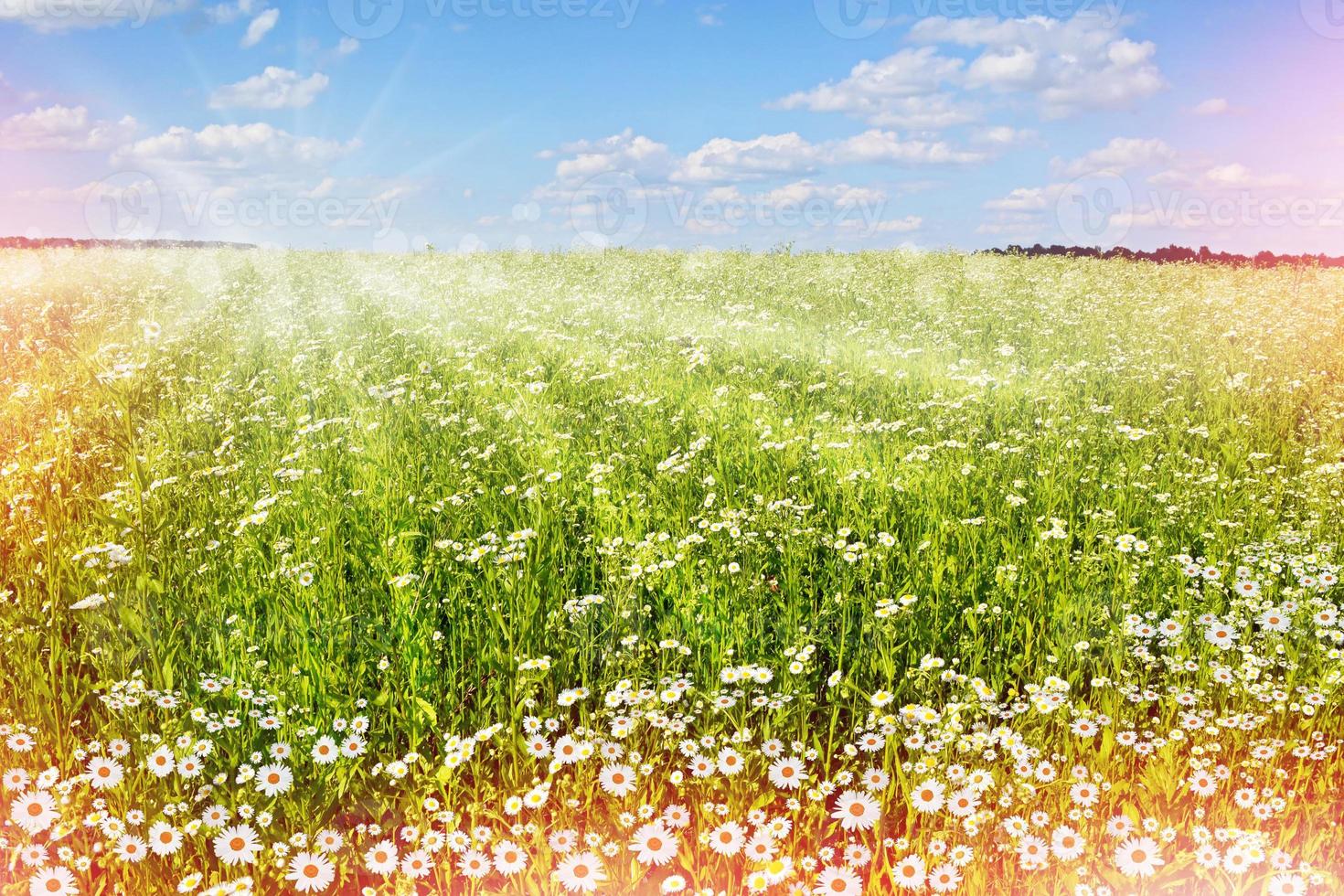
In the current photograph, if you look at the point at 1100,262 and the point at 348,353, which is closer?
the point at 348,353

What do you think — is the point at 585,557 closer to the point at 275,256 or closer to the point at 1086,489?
the point at 1086,489

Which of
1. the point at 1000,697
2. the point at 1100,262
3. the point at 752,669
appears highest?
the point at 1100,262

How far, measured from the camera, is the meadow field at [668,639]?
2.84 m

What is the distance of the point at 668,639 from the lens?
12.8ft

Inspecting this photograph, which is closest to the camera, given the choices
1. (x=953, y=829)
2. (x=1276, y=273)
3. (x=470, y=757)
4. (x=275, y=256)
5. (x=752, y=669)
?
(x=953, y=829)

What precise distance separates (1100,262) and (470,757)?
2385cm

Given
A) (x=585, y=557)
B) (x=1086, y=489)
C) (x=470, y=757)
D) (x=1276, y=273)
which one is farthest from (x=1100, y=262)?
(x=470, y=757)

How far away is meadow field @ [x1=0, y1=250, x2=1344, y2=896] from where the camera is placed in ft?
9.32

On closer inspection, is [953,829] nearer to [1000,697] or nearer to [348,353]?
[1000,697]

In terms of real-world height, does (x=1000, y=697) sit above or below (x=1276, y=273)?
below

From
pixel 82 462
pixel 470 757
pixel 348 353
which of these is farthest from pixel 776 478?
pixel 348 353

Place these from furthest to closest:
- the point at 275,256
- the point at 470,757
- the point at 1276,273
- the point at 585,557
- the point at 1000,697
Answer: the point at 275,256 → the point at 1276,273 → the point at 585,557 → the point at 1000,697 → the point at 470,757

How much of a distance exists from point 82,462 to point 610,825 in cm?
570

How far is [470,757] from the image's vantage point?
3338 mm
